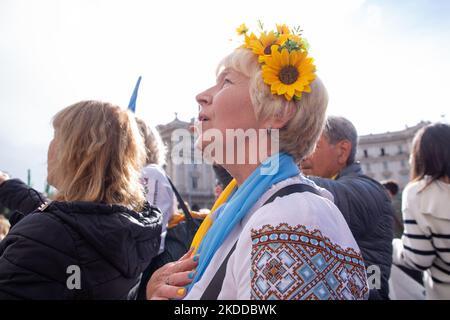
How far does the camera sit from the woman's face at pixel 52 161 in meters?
2.19

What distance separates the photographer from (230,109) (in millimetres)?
1781

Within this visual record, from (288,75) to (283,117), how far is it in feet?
0.74

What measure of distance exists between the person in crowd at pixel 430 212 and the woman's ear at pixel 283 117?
6.32ft

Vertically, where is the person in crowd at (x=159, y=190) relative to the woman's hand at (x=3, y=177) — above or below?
below

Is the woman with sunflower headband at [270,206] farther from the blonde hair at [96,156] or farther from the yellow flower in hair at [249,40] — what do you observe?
the blonde hair at [96,156]

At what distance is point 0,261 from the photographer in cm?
163

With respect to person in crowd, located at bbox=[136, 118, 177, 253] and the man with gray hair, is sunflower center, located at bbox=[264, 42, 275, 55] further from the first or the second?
person in crowd, located at bbox=[136, 118, 177, 253]

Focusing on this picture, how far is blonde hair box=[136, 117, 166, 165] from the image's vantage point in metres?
3.74

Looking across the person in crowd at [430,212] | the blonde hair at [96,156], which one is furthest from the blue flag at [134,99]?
the person in crowd at [430,212]

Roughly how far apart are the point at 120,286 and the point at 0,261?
0.65 metres

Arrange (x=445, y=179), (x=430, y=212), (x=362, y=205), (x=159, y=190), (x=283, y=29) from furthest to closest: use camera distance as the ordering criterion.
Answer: (x=159, y=190) → (x=445, y=179) → (x=430, y=212) → (x=362, y=205) → (x=283, y=29)

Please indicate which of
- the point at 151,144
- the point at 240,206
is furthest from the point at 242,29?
the point at 151,144

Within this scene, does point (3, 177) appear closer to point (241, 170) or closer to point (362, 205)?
point (241, 170)
